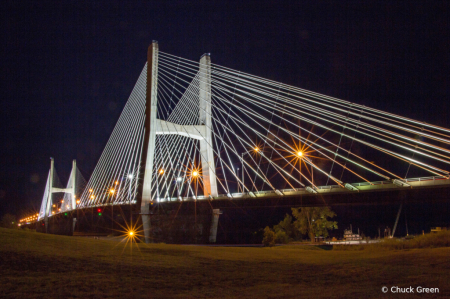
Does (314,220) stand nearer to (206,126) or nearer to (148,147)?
(206,126)

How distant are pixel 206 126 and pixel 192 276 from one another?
65.6 feet

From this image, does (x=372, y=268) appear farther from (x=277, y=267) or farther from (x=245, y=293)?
(x=245, y=293)

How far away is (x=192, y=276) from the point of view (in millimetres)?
8938

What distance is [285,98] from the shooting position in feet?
66.3

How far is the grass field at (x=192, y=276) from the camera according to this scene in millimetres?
6779

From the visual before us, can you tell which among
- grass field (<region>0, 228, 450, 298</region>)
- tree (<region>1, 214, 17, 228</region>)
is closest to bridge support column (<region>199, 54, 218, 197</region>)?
grass field (<region>0, 228, 450, 298</region>)

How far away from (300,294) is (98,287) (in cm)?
387

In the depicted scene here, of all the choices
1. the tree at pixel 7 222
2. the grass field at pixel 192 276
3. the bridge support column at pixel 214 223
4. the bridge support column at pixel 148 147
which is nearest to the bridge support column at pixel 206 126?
the bridge support column at pixel 214 223

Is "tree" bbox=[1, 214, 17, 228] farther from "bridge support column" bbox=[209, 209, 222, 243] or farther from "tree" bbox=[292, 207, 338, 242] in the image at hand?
"tree" bbox=[292, 207, 338, 242]

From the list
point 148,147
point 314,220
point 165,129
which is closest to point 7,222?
point 148,147

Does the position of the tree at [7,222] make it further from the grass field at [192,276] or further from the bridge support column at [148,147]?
the grass field at [192,276]

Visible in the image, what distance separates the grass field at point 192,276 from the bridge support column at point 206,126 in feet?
55.0

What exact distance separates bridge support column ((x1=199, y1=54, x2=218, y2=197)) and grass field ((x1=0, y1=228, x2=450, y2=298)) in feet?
55.0

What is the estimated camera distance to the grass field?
6.78 meters
